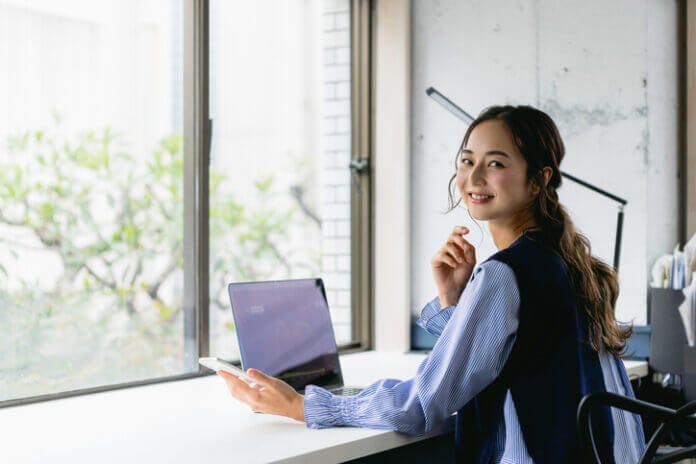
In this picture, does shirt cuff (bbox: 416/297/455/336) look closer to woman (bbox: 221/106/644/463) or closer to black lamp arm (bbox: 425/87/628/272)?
woman (bbox: 221/106/644/463)

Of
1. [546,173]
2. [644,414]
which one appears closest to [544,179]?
[546,173]

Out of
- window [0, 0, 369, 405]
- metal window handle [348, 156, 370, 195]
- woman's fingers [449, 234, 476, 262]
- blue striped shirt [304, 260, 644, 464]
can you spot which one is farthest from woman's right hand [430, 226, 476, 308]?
metal window handle [348, 156, 370, 195]

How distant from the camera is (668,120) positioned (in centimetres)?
312

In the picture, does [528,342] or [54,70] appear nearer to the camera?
[528,342]

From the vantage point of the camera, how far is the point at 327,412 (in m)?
1.91

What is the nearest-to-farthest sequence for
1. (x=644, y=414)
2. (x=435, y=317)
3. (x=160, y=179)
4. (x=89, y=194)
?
(x=644, y=414), (x=435, y=317), (x=89, y=194), (x=160, y=179)

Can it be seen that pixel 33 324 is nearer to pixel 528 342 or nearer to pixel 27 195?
pixel 27 195

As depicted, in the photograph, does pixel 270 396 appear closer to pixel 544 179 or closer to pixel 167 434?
pixel 167 434

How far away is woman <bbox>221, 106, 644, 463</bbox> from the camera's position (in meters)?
1.74

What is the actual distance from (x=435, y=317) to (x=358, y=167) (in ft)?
4.41

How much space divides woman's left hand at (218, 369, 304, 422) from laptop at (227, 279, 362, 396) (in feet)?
0.71

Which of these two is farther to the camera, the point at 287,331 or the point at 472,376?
the point at 287,331

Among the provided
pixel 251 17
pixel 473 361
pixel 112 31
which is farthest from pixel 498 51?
pixel 473 361

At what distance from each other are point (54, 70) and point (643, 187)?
2.00 m
